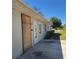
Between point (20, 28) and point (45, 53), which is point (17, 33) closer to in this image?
point (20, 28)

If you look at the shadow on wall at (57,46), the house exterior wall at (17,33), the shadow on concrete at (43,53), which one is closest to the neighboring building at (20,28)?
the house exterior wall at (17,33)

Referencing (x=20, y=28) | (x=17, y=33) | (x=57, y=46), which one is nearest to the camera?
(x=17, y=33)

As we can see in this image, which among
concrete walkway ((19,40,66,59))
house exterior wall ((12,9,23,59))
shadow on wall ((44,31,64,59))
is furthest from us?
shadow on wall ((44,31,64,59))

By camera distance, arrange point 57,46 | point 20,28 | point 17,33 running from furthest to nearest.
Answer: point 57,46
point 20,28
point 17,33

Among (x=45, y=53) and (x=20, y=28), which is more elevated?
(x=20, y=28)

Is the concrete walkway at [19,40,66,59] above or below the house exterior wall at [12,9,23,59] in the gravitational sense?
below

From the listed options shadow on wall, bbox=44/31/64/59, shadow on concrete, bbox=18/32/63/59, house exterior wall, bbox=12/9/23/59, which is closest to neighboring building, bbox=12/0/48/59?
house exterior wall, bbox=12/9/23/59

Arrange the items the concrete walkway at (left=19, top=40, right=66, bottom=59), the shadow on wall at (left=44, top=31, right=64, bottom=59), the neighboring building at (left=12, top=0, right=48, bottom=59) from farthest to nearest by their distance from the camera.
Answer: the shadow on wall at (left=44, top=31, right=64, bottom=59) < the concrete walkway at (left=19, top=40, right=66, bottom=59) < the neighboring building at (left=12, top=0, right=48, bottom=59)

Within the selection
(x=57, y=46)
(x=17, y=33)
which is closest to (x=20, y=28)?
(x=17, y=33)

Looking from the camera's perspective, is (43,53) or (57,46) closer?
(43,53)

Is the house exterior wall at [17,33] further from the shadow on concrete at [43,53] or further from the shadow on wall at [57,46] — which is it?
the shadow on wall at [57,46]

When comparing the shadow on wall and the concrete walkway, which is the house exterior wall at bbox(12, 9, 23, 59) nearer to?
the concrete walkway
